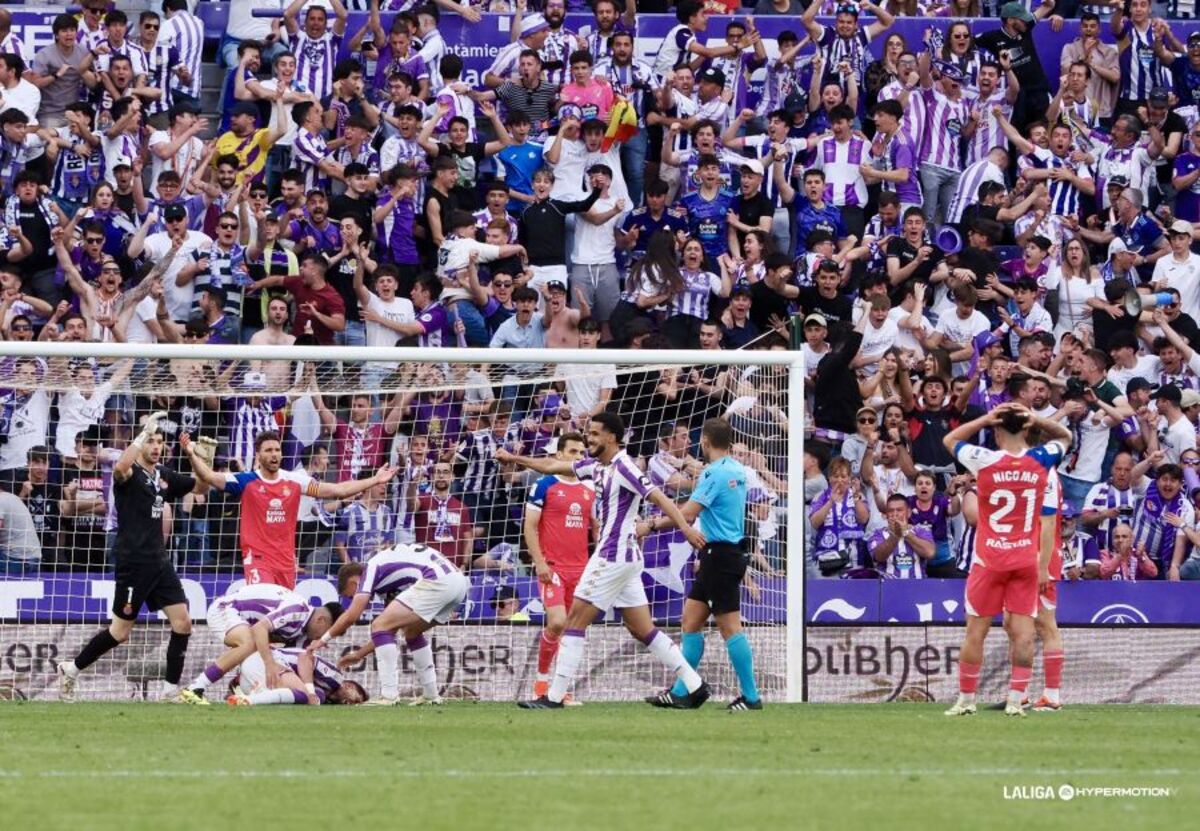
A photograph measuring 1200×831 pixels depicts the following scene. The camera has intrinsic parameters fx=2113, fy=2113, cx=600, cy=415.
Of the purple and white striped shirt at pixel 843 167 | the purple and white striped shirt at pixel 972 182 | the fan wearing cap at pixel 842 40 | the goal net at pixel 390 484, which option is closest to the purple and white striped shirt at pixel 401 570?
the goal net at pixel 390 484

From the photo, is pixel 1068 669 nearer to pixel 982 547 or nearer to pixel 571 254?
pixel 982 547

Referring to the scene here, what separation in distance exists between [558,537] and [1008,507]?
398 centimetres

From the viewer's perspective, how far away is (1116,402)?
20.6m

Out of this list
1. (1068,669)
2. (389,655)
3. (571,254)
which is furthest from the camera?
(571,254)

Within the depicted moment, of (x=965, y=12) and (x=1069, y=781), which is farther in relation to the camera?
(x=965, y=12)

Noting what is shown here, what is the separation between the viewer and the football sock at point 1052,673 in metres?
15.1

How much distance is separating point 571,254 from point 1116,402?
5.68 meters

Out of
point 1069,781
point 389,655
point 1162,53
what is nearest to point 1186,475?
point 1162,53

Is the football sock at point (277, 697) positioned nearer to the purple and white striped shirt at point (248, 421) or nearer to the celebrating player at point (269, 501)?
the celebrating player at point (269, 501)

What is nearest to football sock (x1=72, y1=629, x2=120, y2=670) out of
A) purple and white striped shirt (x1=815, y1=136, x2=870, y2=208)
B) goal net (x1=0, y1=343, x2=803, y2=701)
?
goal net (x1=0, y1=343, x2=803, y2=701)

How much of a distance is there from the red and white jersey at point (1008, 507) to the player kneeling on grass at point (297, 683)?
5.05 m

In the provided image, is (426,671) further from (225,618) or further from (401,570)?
(225,618)

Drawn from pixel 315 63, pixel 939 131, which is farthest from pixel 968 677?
pixel 315 63

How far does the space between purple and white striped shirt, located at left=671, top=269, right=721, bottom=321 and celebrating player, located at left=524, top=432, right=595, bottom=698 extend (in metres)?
4.71
